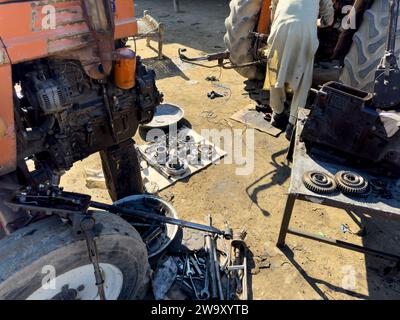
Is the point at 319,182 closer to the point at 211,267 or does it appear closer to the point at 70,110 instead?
the point at 211,267

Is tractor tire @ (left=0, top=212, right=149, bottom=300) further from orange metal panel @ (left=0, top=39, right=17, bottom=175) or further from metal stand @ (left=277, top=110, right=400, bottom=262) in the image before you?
metal stand @ (left=277, top=110, right=400, bottom=262)

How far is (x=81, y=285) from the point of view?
6.79 feet

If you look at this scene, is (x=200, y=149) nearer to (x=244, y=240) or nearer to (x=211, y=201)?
(x=211, y=201)

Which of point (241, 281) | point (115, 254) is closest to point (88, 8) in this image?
point (115, 254)

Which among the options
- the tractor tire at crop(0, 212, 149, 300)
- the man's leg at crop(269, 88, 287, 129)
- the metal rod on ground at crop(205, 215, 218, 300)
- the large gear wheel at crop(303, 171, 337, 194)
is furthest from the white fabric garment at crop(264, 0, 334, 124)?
the tractor tire at crop(0, 212, 149, 300)

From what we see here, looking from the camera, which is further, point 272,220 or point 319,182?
point 272,220

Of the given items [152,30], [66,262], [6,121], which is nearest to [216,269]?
[66,262]

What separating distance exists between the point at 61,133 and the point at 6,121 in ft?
1.17

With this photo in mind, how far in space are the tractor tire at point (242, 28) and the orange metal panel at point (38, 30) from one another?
2.88m

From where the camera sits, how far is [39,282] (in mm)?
1804

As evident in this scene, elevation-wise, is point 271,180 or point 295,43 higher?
point 295,43

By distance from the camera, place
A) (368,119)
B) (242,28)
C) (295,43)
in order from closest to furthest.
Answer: (368,119), (295,43), (242,28)

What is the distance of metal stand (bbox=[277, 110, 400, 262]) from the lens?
7.76 ft

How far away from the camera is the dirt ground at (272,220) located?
2.72 metres
